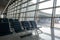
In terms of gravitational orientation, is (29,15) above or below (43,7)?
below

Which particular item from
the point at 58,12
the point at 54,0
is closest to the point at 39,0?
the point at 54,0

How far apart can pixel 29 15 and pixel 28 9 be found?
65cm

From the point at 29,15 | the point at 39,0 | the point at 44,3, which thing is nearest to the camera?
the point at 44,3

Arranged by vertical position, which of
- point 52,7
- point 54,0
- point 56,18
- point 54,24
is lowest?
point 54,24

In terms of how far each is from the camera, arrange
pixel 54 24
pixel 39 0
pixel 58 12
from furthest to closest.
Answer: pixel 39 0
pixel 54 24
pixel 58 12

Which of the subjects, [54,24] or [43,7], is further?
[43,7]

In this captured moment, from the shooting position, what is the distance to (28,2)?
1015cm

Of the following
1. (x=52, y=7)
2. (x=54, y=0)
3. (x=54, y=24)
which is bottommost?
(x=54, y=24)

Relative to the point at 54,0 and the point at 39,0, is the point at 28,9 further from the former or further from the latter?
the point at 54,0

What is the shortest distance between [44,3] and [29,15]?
2911 mm


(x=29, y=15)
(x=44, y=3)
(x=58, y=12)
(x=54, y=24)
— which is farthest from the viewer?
(x=29, y=15)

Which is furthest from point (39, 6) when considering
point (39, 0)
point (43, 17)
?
point (43, 17)

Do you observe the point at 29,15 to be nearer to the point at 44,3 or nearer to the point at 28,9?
the point at 28,9

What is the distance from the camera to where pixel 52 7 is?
6637 millimetres
